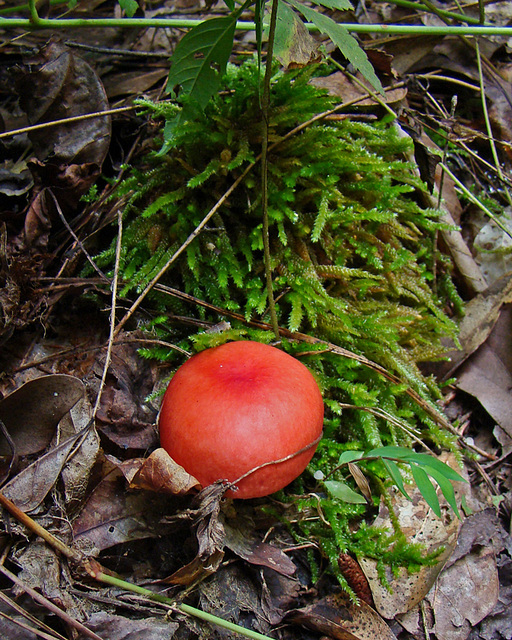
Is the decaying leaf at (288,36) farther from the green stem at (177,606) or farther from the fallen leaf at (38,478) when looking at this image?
the green stem at (177,606)

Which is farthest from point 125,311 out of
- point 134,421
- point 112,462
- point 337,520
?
point 337,520

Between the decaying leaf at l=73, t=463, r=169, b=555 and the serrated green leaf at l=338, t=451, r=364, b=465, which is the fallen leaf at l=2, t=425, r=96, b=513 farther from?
the serrated green leaf at l=338, t=451, r=364, b=465

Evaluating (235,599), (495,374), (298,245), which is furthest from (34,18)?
(495,374)

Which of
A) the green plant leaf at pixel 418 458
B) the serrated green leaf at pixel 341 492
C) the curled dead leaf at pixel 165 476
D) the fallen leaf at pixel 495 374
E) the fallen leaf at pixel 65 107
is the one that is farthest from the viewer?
the fallen leaf at pixel 495 374

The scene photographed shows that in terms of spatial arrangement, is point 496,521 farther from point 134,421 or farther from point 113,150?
point 113,150

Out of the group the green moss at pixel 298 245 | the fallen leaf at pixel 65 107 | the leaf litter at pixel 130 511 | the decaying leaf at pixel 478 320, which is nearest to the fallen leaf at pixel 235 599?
the leaf litter at pixel 130 511

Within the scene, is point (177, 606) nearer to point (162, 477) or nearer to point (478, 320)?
point (162, 477)

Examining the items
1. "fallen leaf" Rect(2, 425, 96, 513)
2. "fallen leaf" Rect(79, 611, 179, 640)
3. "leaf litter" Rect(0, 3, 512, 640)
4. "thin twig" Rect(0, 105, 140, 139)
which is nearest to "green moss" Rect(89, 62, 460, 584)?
"thin twig" Rect(0, 105, 140, 139)
